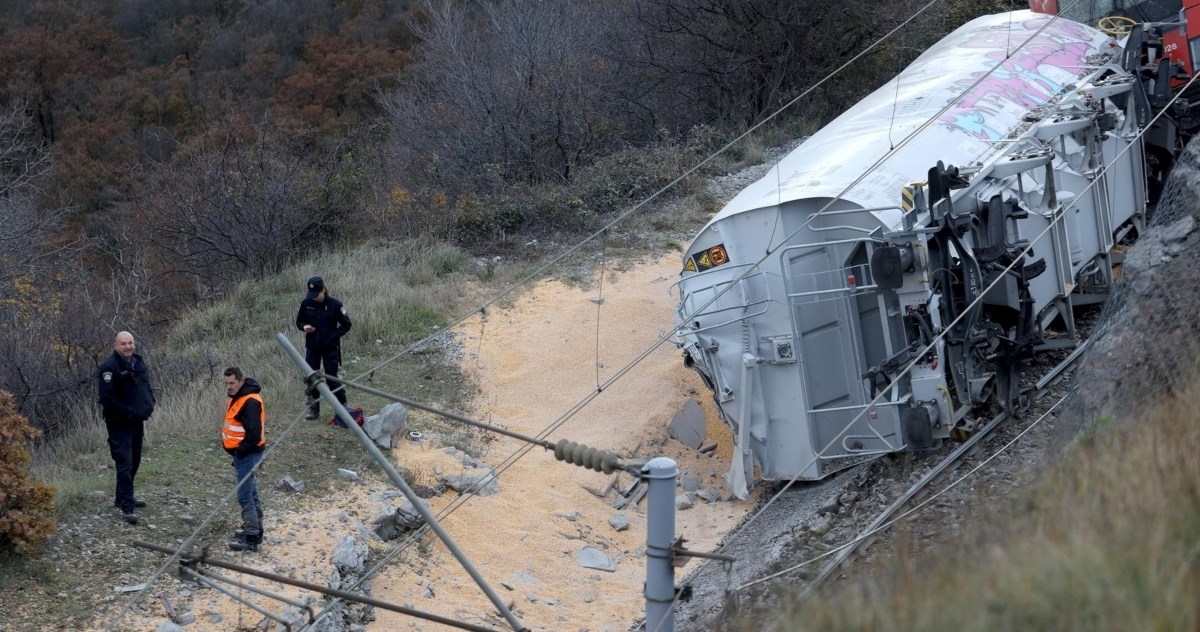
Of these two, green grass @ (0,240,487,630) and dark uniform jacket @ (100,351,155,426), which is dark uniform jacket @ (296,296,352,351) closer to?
green grass @ (0,240,487,630)

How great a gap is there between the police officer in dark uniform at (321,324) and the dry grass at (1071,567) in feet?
27.5

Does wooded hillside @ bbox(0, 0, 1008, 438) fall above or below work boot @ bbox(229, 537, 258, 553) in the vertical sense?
above

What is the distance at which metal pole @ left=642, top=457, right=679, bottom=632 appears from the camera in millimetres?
5750

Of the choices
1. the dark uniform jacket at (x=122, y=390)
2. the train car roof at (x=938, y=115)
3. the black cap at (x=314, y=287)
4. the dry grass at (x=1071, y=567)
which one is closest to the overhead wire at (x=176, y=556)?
the dark uniform jacket at (x=122, y=390)

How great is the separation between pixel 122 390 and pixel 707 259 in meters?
5.75

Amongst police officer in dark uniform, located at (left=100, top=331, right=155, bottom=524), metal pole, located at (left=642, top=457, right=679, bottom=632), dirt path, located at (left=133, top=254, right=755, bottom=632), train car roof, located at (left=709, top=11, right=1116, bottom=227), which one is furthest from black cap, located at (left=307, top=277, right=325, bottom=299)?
metal pole, located at (left=642, top=457, right=679, bottom=632)

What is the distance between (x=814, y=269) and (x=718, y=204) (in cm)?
938

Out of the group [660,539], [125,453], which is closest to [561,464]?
[125,453]

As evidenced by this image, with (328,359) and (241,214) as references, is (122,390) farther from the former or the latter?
(241,214)

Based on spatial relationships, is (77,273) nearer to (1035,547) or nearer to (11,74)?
(1035,547)

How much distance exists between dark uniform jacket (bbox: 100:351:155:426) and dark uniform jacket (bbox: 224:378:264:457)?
3.02 ft

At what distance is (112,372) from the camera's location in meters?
9.73

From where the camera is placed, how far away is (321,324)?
484 inches

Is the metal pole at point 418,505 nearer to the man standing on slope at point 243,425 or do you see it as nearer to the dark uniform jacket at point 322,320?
the man standing on slope at point 243,425
